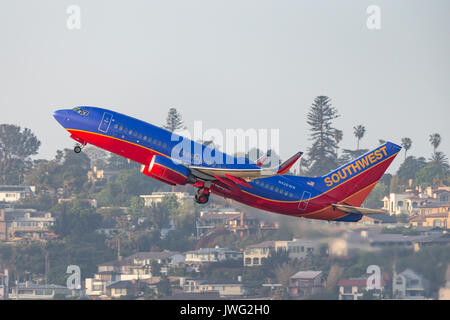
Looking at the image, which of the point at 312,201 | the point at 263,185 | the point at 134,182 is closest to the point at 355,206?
the point at 312,201

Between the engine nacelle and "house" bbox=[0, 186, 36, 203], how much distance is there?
116m

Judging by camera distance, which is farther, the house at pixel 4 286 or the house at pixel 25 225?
the house at pixel 25 225

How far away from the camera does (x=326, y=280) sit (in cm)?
10275

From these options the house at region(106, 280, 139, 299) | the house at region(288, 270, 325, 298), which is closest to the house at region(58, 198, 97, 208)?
the house at region(106, 280, 139, 299)

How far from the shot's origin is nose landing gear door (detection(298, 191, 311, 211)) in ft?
244

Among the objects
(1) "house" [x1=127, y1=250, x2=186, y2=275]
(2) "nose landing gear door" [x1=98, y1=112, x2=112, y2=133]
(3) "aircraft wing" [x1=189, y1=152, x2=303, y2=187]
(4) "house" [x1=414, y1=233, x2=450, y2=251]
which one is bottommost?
→ (1) "house" [x1=127, y1=250, x2=186, y2=275]

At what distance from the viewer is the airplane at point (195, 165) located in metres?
68.5

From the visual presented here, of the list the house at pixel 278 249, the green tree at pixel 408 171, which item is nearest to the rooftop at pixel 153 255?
the house at pixel 278 249

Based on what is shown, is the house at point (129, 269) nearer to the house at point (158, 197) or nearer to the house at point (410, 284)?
the house at point (158, 197)

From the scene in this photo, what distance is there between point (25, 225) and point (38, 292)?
35.1 meters

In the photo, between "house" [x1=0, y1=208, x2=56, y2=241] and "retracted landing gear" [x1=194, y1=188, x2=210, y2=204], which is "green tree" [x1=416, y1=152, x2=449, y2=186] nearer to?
"house" [x1=0, y1=208, x2=56, y2=241]

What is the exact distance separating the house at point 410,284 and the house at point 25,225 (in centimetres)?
6958
